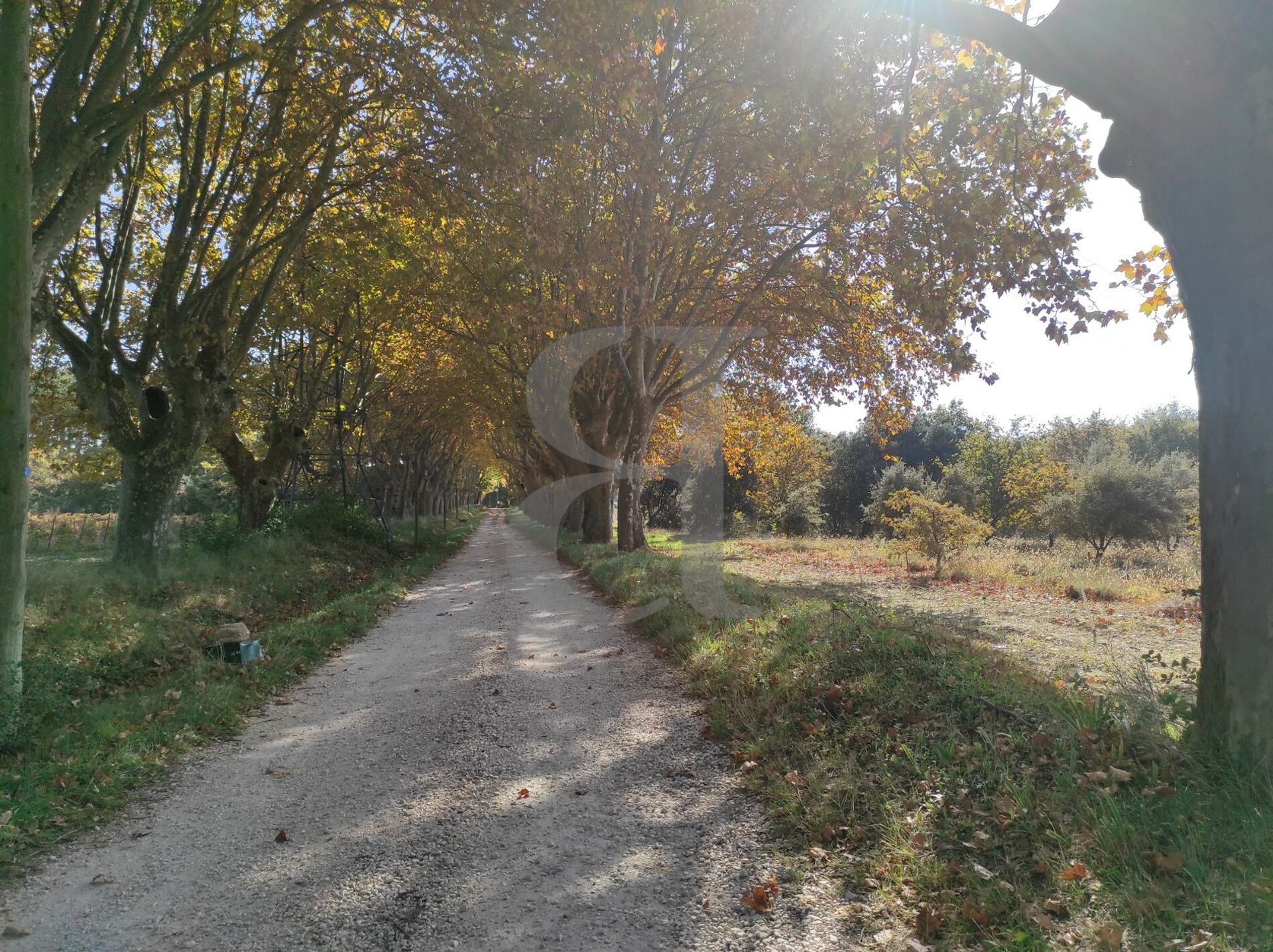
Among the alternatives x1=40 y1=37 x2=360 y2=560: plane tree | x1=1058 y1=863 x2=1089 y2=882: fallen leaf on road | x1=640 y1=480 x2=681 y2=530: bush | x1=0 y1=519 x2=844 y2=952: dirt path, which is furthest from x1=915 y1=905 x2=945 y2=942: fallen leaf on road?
x1=640 y1=480 x2=681 y2=530: bush

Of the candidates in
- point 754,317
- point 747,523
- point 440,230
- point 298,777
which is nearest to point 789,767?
point 298,777

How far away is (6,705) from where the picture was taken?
4.91 meters

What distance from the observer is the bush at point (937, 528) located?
54.6ft

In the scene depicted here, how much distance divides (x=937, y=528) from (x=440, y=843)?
1553cm

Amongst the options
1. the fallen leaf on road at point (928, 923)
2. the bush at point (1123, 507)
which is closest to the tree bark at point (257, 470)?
the fallen leaf on road at point (928, 923)

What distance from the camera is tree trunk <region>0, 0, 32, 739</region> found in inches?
197

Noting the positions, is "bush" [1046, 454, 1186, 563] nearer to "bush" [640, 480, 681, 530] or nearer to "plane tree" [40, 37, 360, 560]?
"plane tree" [40, 37, 360, 560]

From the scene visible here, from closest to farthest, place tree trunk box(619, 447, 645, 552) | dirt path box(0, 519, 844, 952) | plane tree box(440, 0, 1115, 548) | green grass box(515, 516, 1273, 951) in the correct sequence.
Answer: green grass box(515, 516, 1273, 951)
dirt path box(0, 519, 844, 952)
plane tree box(440, 0, 1115, 548)
tree trunk box(619, 447, 645, 552)

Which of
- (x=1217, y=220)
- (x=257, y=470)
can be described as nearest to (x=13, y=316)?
(x=1217, y=220)

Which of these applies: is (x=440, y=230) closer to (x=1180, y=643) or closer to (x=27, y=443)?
(x=27, y=443)

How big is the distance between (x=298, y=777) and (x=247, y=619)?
24.9 ft

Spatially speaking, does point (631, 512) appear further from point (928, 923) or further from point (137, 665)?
point (928, 923)

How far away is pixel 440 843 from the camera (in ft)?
12.3

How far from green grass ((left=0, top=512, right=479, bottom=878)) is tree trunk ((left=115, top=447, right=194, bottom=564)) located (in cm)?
43
